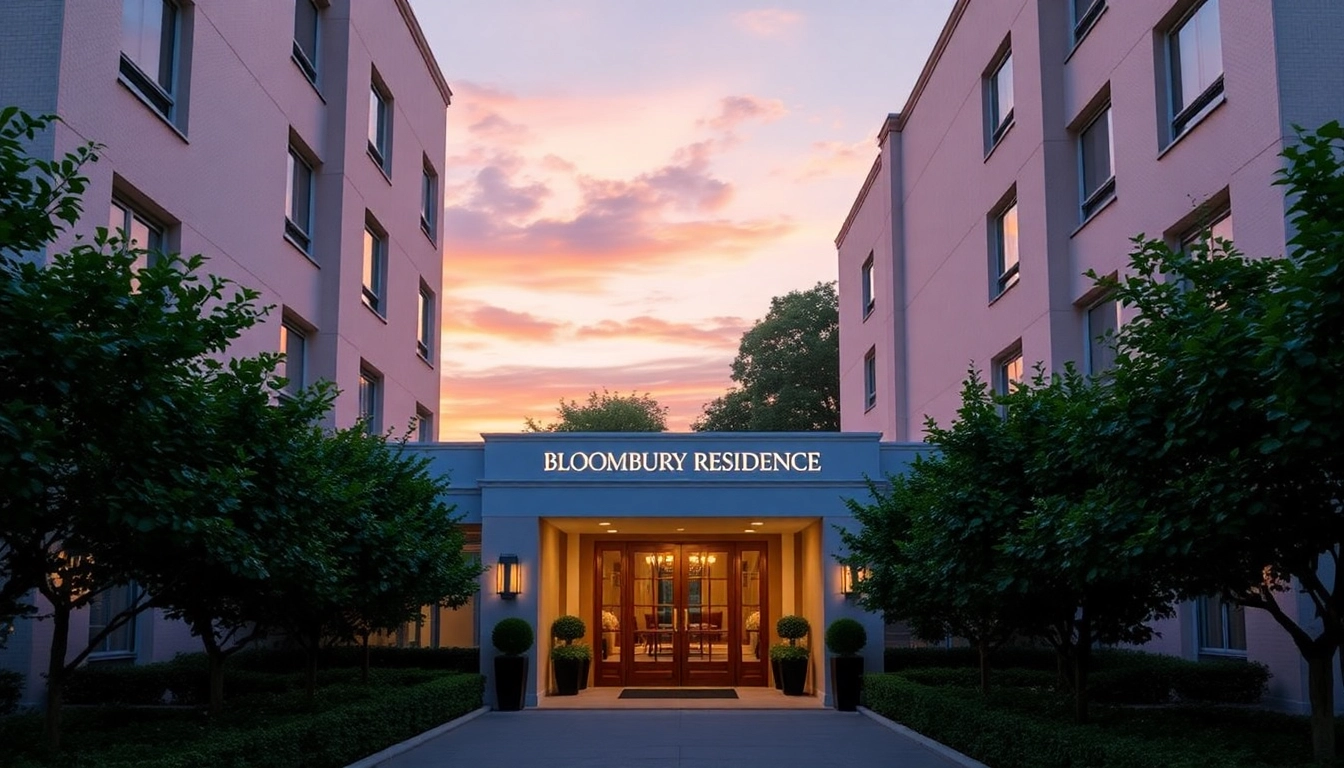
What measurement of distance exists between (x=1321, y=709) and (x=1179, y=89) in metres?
9.82

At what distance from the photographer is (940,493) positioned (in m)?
13.4

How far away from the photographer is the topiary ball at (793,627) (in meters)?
23.5

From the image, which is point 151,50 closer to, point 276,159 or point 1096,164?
point 276,159

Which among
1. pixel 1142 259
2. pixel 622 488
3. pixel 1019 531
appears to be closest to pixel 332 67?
pixel 622 488

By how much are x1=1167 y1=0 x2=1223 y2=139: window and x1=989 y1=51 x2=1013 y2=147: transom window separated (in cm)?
570

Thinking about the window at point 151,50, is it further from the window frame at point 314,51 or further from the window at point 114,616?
the window at point 114,616

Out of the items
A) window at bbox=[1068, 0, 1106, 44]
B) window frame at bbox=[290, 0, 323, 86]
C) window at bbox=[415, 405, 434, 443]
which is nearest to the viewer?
window at bbox=[1068, 0, 1106, 44]

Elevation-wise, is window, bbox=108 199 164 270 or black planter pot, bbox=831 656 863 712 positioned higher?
window, bbox=108 199 164 270

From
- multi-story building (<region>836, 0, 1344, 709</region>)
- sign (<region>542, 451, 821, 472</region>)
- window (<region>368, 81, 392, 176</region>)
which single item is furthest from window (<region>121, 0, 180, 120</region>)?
multi-story building (<region>836, 0, 1344, 709</region>)

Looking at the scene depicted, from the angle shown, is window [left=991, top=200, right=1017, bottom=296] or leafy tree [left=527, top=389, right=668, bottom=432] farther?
leafy tree [left=527, top=389, right=668, bottom=432]

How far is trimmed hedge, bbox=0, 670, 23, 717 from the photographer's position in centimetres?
1280

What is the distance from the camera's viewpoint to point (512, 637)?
21188 millimetres

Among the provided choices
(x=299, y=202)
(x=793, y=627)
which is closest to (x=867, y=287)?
(x=793, y=627)

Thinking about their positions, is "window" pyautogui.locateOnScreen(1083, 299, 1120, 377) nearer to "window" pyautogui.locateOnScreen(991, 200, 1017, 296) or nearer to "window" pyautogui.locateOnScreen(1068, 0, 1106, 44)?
"window" pyautogui.locateOnScreen(991, 200, 1017, 296)
